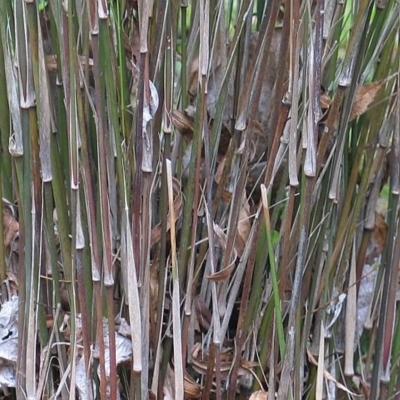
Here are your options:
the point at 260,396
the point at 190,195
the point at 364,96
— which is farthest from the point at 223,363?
the point at 364,96

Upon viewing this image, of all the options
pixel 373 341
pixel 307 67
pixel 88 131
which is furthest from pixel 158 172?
pixel 373 341

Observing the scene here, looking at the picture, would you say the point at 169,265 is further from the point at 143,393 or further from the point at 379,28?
the point at 379,28

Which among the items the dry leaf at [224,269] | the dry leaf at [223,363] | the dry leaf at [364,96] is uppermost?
the dry leaf at [364,96]

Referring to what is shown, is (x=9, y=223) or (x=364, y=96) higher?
(x=364, y=96)

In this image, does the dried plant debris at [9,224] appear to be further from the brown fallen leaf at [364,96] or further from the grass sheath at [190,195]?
the brown fallen leaf at [364,96]

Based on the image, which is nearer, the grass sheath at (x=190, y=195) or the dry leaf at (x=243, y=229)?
the grass sheath at (x=190, y=195)

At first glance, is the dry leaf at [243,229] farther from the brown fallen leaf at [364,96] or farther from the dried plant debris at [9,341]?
the dried plant debris at [9,341]

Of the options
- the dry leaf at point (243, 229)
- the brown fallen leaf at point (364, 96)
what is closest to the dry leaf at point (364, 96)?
the brown fallen leaf at point (364, 96)

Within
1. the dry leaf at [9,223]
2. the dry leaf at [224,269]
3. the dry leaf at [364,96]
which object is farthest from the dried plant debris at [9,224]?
the dry leaf at [364,96]

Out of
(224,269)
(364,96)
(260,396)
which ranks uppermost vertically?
(364,96)

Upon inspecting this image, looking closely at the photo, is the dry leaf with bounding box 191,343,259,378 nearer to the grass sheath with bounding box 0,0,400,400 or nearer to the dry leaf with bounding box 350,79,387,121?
the grass sheath with bounding box 0,0,400,400

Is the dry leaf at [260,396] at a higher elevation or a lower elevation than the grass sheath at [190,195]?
lower

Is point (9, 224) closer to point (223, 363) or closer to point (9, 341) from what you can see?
point (9, 341)

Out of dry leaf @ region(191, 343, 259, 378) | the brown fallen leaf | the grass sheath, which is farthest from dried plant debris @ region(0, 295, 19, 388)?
the brown fallen leaf
